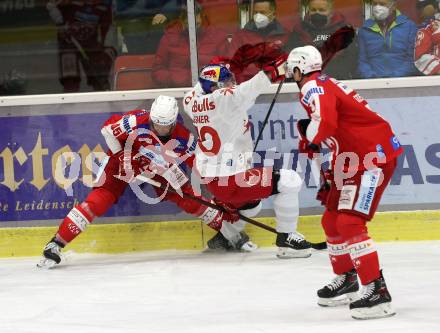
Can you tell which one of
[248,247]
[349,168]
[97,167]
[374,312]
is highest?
[349,168]

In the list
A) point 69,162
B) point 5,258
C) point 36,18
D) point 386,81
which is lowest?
point 5,258

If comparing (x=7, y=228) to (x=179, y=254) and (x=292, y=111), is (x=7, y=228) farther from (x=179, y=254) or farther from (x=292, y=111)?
(x=292, y=111)

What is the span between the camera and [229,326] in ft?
13.2

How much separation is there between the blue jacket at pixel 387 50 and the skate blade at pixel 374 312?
2.33 m

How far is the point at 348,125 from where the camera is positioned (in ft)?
13.9

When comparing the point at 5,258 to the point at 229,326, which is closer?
the point at 229,326

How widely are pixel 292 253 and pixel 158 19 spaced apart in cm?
172

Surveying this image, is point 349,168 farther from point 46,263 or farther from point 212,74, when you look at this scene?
point 46,263

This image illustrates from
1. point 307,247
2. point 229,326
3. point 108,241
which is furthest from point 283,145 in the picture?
point 229,326

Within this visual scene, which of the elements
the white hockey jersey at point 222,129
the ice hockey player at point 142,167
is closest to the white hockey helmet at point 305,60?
the white hockey jersey at point 222,129

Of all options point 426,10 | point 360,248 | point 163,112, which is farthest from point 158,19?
point 360,248

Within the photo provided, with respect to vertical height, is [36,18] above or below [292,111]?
above

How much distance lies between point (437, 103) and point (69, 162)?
7.77 feet

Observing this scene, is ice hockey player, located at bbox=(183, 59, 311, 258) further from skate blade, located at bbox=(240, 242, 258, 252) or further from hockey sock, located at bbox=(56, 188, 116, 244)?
hockey sock, located at bbox=(56, 188, 116, 244)
